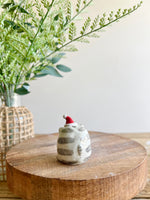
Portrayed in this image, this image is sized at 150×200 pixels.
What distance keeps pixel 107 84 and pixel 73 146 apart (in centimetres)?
152

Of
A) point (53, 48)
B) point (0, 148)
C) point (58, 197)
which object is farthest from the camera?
point (0, 148)

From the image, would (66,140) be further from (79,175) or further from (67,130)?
(79,175)

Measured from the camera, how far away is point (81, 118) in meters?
2.24

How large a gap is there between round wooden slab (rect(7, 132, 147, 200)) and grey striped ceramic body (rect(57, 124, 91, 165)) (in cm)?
3

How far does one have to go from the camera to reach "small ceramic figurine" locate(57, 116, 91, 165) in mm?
747

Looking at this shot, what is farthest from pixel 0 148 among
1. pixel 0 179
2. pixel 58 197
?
pixel 58 197

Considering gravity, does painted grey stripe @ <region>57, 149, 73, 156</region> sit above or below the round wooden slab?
above

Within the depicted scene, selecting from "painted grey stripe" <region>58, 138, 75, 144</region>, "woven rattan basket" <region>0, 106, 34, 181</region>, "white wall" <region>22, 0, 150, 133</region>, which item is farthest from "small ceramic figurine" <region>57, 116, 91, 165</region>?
"white wall" <region>22, 0, 150, 133</region>

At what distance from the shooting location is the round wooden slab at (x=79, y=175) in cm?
63

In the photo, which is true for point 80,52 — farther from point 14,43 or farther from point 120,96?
point 14,43

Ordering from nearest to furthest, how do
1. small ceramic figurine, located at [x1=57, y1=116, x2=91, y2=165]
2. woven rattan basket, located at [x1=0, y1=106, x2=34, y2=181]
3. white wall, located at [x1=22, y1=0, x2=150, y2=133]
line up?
small ceramic figurine, located at [x1=57, y1=116, x2=91, y2=165] → woven rattan basket, located at [x1=0, y1=106, x2=34, y2=181] → white wall, located at [x1=22, y1=0, x2=150, y2=133]

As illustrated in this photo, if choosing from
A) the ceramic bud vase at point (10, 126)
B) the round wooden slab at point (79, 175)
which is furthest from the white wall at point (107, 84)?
Result: the round wooden slab at point (79, 175)

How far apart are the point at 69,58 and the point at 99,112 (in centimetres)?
65

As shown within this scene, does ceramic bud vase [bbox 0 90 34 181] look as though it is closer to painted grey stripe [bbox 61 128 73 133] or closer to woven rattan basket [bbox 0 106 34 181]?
woven rattan basket [bbox 0 106 34 181]
